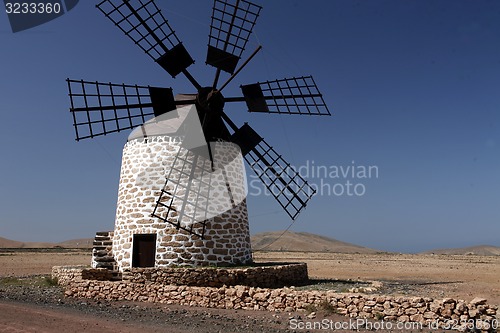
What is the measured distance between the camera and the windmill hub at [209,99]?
605 inches

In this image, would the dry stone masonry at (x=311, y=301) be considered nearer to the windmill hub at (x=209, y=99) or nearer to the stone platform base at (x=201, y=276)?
the stone platform base at (x=201, y=276)

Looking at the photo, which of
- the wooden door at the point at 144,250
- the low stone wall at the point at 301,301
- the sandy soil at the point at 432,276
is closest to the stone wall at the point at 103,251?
the wooden door at the point at 144,250

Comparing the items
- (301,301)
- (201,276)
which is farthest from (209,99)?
(301,301)

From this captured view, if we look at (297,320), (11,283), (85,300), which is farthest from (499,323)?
(11,283)

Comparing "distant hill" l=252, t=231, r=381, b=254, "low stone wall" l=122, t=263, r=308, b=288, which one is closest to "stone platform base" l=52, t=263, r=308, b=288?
"low stone wall" l=122, t=263, r=308, b=288

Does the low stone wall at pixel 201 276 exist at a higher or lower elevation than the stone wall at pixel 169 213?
lower

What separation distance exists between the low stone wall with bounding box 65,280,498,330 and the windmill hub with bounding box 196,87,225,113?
658cm

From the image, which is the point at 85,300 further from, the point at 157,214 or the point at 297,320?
the point at 297,320

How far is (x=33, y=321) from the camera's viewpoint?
9.13 m

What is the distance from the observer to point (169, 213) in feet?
47.4

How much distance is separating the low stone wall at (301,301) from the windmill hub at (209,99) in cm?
658

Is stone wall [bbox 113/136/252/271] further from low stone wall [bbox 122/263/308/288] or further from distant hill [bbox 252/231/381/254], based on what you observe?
distant hill [bbox 252/231/381/254]

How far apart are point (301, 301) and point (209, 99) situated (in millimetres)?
8092

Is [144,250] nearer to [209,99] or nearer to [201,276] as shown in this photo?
[201,276]
